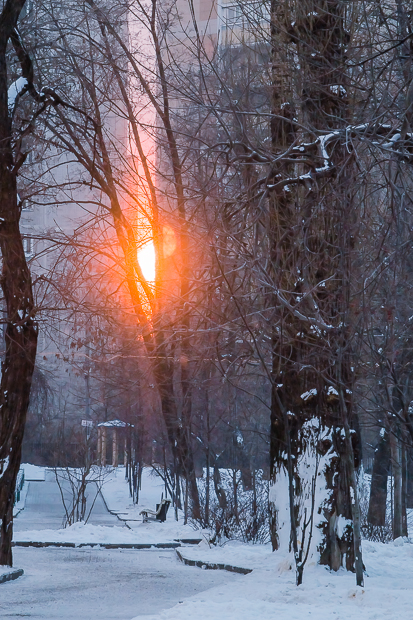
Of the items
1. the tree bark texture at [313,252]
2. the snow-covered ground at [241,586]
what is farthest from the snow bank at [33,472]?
the tree bark texture at [313,252]

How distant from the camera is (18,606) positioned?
30.6ft

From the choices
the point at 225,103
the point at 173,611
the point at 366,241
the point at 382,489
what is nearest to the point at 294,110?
the point at 225,103

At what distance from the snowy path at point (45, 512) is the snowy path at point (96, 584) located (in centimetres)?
785

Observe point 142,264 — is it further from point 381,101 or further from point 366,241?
point 381,101

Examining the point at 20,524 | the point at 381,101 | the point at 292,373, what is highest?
the point at 381,101

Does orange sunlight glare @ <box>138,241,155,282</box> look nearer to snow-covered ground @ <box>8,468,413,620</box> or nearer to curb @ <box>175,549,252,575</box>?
snow-covered ground @ <box>8,468,413,620</box>

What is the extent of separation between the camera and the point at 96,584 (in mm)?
11367

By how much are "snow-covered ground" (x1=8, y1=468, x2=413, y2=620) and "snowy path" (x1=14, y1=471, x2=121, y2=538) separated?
760 centimetres

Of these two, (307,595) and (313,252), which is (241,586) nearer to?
(307,595)

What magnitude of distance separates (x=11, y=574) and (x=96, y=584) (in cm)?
115

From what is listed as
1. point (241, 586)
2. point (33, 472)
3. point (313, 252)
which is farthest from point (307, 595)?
point (33, 472)

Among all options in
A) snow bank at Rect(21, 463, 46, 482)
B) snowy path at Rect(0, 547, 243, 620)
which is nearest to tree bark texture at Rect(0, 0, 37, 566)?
snowy path at Rect(0, 547, 243, 620)

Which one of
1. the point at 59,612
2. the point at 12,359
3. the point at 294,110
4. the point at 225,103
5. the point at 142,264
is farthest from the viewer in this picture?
the point at 142,264

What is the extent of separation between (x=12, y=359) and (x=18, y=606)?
399 centimetres
